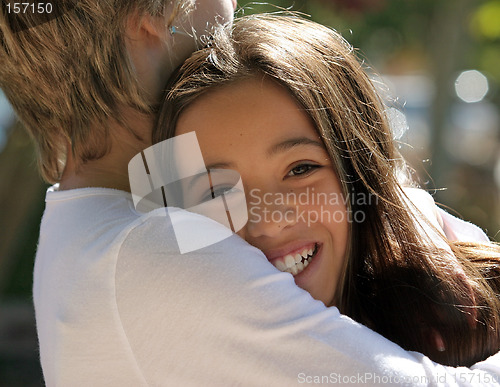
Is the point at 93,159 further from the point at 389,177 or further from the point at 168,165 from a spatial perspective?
the point at 389,177

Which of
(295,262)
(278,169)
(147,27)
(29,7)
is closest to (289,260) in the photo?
(295,262)

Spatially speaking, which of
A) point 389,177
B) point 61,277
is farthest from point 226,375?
point 389,177

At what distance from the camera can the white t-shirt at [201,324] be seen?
139 cm

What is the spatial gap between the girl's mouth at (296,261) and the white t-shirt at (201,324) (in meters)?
0.22

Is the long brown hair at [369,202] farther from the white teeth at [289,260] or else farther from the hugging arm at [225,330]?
the hugging arm at [225,330]

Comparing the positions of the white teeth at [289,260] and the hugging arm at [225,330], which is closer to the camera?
the hugging arm at [225,330]

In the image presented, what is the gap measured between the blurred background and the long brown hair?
0.33 metres

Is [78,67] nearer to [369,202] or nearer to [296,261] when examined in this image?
[296,261]

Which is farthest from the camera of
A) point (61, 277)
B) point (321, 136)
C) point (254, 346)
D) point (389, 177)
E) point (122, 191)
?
point (389, 177)

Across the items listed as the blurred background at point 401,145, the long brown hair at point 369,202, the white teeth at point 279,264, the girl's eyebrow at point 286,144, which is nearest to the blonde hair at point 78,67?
the long brown hair at point 369,202

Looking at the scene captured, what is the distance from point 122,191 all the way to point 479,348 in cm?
94

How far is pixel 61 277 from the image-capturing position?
152 centimetres

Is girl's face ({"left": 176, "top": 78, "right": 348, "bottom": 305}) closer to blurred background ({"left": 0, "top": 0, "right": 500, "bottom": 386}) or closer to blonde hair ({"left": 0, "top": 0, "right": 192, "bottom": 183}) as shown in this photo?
blonde hair ({"left": 0, "top": 0, "right": 192, "bottom": 183})

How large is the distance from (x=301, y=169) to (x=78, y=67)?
0.59m
